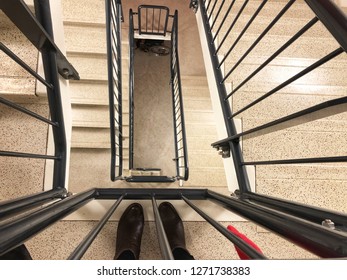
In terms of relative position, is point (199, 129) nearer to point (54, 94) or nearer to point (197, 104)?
point (197, 104)

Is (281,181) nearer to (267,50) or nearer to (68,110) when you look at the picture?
(267,50)

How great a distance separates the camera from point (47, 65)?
886 mm

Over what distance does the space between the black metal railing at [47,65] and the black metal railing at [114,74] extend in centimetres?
30

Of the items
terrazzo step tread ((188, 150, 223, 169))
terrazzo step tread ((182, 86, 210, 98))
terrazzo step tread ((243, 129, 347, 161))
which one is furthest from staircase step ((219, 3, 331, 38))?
terrazzo step tread ((182, 86, 210, 98))

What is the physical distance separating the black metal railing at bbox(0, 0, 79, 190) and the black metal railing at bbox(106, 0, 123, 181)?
300 millimetres

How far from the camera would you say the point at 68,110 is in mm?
1226

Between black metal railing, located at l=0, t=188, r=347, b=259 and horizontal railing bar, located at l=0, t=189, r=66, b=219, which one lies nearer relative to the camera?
black metal railing, located at l=0, t=188, r=347, b=259

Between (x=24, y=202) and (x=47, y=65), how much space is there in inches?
19.5

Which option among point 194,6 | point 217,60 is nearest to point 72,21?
point 194,6

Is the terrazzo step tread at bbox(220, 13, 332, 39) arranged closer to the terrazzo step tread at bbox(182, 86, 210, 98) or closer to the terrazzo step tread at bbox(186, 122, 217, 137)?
the terrazzo step tread at bbox(186, 122, 217, 137)

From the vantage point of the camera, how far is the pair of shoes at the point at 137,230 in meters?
1.00

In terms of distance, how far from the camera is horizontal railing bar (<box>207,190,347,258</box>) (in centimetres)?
43

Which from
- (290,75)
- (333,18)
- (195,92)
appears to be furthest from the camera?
(195,92)

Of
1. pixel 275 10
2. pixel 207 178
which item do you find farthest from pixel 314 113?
pixel 207 178
